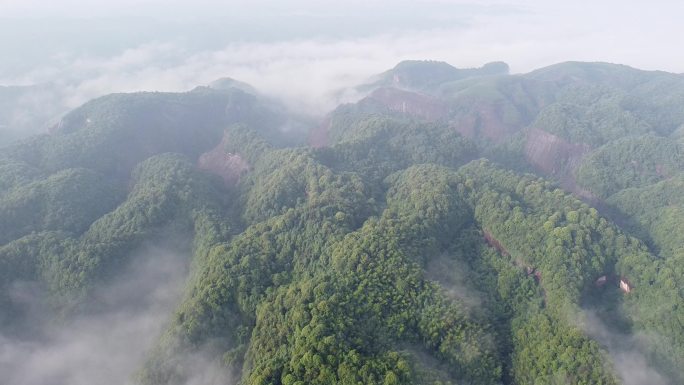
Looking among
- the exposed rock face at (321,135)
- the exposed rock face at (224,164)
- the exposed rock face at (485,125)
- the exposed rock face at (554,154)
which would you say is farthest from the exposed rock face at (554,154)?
the exposed rock face at (224,164)

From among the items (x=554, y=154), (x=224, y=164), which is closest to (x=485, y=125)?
(x=554, y=154)

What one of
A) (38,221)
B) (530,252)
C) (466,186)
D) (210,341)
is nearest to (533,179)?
(466,186)

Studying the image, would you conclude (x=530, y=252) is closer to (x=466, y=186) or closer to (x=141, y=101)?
(x=466, y=186)

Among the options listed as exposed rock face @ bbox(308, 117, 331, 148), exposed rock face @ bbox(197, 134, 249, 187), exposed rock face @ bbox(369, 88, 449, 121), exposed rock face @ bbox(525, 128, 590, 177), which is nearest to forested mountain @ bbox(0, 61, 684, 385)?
exposed rock face @ bbox(197, 134, 249, 187)

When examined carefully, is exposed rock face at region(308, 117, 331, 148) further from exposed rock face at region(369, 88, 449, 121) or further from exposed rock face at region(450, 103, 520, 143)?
exposed rock face at region(450, 103, 520, 143)

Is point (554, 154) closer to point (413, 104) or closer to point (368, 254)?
point (413, 104)

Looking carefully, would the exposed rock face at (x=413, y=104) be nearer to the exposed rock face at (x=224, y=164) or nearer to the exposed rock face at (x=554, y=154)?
the exposed rock face at (x=554, y=154)
